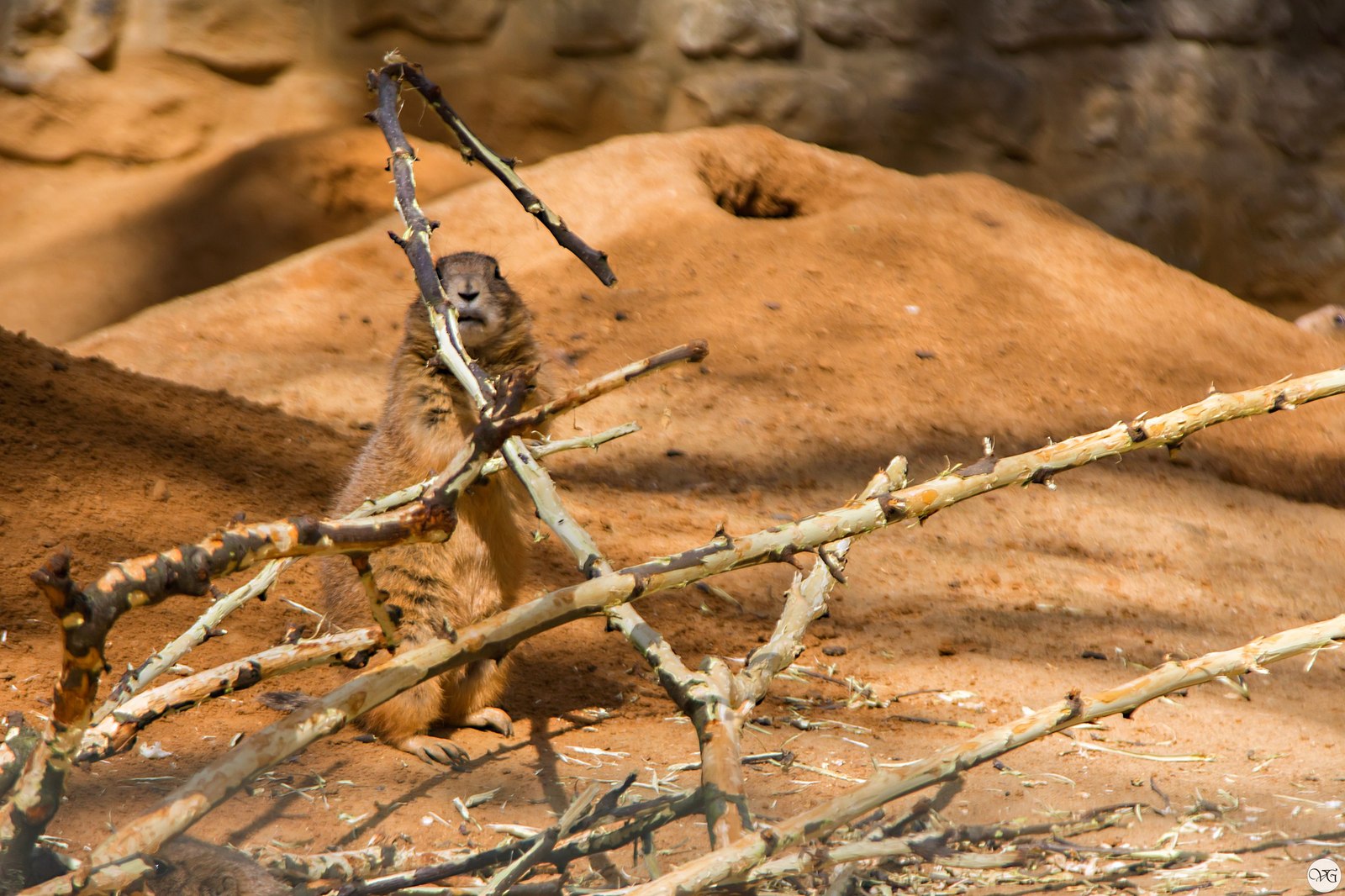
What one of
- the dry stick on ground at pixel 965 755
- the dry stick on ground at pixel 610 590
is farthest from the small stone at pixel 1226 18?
the dry stick on ground at pixel 965 755

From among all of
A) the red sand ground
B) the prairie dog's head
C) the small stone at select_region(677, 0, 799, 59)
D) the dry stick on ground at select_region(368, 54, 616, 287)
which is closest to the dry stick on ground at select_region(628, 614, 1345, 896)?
the red sand ground

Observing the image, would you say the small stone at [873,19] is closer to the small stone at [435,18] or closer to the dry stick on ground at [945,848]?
the small stone at [435,18]

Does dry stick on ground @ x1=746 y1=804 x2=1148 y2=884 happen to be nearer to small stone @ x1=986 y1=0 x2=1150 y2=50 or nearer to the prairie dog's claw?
the prairie dog's claw

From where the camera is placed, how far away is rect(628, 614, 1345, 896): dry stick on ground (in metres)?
1.62

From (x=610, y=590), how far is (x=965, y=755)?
2.01 ft

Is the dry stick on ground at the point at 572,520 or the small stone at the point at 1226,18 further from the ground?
the dry stick on ground at the point at 572,520

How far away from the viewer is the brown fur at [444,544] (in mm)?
3031

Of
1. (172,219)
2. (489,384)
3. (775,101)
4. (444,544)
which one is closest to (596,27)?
(775,101)

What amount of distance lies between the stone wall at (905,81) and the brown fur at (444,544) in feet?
15.6

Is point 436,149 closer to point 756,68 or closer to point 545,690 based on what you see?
point 756,68

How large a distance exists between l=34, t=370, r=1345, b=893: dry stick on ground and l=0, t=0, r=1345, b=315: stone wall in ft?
20.5

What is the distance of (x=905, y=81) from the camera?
806 cm

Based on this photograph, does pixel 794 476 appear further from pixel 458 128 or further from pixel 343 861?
pixel 343 861

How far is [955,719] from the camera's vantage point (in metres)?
3.08
